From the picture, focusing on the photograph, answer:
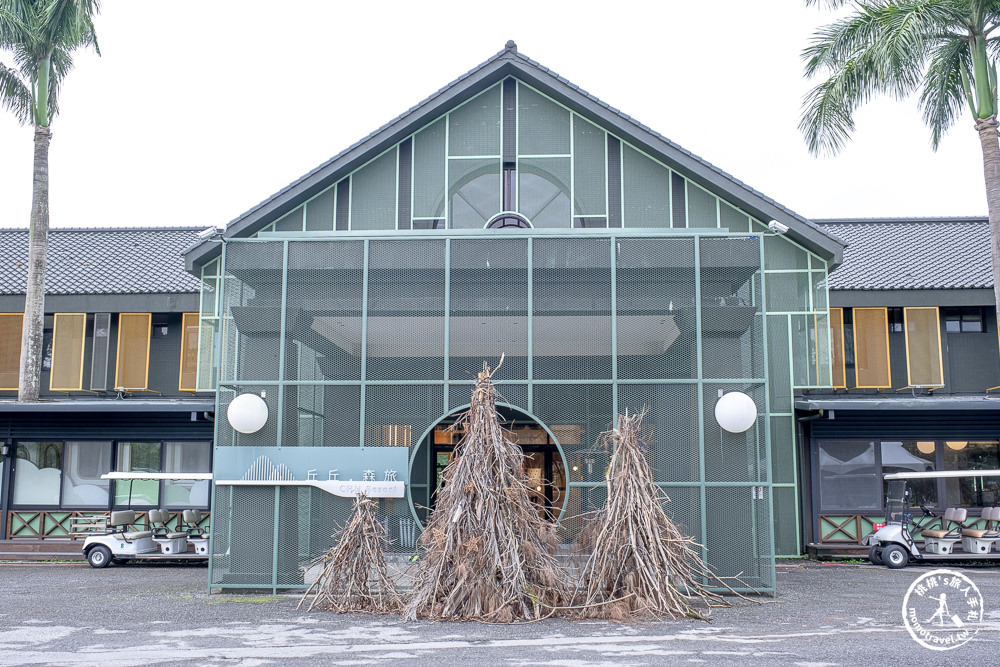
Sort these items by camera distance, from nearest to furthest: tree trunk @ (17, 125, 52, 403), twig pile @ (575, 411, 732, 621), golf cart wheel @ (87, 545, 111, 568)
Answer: twig pile @ (575, 411, 732, 621)
golf cart wheel @ (87, 545, 111, 568)
tree trunk @ (17, 125, 52, 403)

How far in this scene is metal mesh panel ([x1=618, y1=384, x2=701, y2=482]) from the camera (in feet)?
43.0

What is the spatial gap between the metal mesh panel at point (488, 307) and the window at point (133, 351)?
11735mm

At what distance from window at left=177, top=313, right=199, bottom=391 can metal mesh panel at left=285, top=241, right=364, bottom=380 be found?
896 centimetres

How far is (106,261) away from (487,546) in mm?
17533

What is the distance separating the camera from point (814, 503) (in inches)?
771

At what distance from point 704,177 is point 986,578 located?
8499 mm

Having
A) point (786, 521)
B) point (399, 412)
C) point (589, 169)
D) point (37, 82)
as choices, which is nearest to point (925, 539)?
point (786, 521)

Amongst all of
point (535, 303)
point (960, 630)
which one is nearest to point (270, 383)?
point (535, 303)

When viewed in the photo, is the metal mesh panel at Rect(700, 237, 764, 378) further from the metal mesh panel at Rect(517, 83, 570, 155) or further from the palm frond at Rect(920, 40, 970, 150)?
the palm frond at Rect(920, 40, 970, 150)

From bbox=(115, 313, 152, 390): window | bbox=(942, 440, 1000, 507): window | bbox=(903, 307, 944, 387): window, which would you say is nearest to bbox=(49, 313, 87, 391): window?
bbox=(115, 313, 152, 390): window

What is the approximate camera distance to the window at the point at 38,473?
20.9 metres

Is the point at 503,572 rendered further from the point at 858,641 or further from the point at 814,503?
the point at 814,503

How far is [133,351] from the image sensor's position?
2247 cm

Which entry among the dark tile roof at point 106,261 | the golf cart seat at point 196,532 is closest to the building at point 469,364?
the golf cart seat at point 196,532
